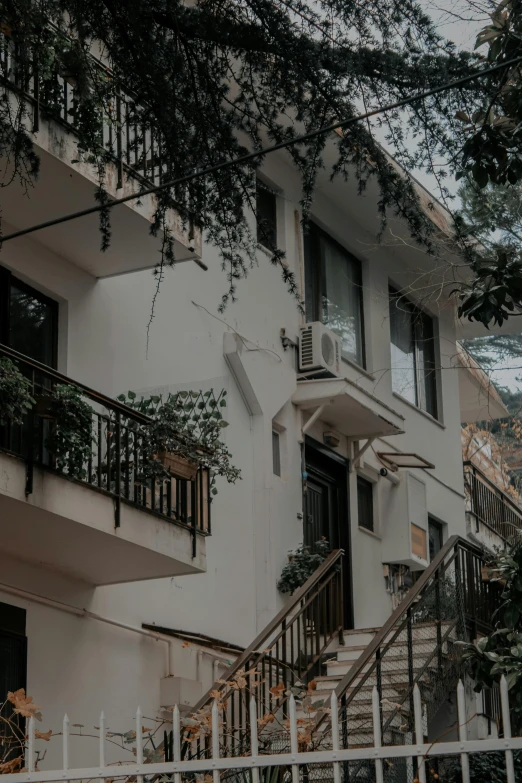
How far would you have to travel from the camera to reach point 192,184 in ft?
22.4

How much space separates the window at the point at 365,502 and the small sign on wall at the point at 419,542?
2.06 ft

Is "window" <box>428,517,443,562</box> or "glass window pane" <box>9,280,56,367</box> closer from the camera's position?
"glass window pane" <box>9,280,56,367</box>

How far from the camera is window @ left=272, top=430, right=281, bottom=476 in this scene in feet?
49.5

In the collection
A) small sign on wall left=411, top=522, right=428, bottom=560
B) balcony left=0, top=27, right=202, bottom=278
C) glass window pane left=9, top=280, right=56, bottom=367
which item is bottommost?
small sign on wall left=411, top=522, right=428, bottom=560

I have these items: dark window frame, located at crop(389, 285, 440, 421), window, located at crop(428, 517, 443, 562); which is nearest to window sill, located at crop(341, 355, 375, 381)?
dark window frame, located at crop(389, 285, 440, 421)

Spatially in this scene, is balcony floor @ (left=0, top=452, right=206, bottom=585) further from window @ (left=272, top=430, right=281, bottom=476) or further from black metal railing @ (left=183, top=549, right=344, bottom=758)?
window @ (left=272, top=430, right=281, bottom=476)

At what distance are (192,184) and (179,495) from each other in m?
5.38

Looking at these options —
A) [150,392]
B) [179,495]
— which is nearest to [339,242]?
[150,392]

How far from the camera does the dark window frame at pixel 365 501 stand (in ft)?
57.0

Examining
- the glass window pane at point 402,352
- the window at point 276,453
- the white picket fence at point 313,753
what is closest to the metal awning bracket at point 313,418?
the window at point 276,453

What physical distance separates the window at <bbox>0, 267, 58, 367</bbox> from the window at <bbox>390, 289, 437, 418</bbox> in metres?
7.70

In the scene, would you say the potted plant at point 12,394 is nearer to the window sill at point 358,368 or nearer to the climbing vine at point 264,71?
the climbing vine at point 264,71

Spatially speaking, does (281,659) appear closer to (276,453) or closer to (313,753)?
(276,453)

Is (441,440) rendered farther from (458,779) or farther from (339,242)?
(458,779)
